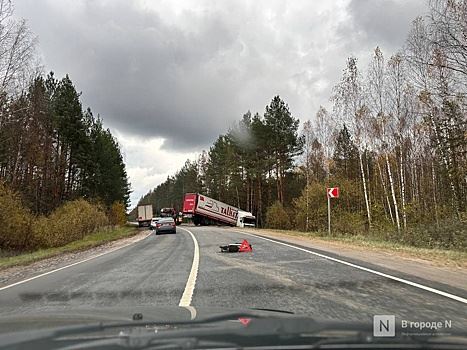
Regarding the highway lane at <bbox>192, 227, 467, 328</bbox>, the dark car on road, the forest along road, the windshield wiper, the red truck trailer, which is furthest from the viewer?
the red truck trailer

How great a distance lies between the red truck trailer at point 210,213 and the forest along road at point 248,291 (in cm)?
4294

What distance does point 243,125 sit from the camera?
5881cm

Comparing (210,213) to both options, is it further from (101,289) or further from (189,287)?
(189,287)

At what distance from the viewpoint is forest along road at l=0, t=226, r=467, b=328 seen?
235 inches

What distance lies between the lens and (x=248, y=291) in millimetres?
7414

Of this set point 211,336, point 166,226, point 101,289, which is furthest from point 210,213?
point 211,336

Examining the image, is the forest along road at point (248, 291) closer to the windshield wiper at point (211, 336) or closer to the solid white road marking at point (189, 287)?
the solid white road marking at point (189, 287)

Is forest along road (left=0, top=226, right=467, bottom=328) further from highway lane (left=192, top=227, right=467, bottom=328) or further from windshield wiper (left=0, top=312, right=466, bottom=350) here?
windshield wiper (left=0, top=312, right=466, bottom=350)

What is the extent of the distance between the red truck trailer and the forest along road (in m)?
42.9

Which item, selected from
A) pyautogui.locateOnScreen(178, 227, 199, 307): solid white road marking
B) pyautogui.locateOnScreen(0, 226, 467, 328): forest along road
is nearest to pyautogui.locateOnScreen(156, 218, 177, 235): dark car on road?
pyautogui.locateOnScreen(0, 226, 467, 328): forest along road

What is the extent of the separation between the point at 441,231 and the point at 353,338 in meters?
20.4

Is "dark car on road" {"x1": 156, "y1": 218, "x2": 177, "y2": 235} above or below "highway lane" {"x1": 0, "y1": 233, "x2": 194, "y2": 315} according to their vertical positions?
above

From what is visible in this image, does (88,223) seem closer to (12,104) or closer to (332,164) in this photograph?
(12,104)

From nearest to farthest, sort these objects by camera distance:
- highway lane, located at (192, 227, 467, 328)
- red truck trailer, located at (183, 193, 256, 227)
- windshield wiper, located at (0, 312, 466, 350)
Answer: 1. windshield wiper, located at (0, 312, 466, 350)
2. highway lane, located at (192, 227, 467, 328)
3. red truck trailer, located at (183, 193, 256, 227)
